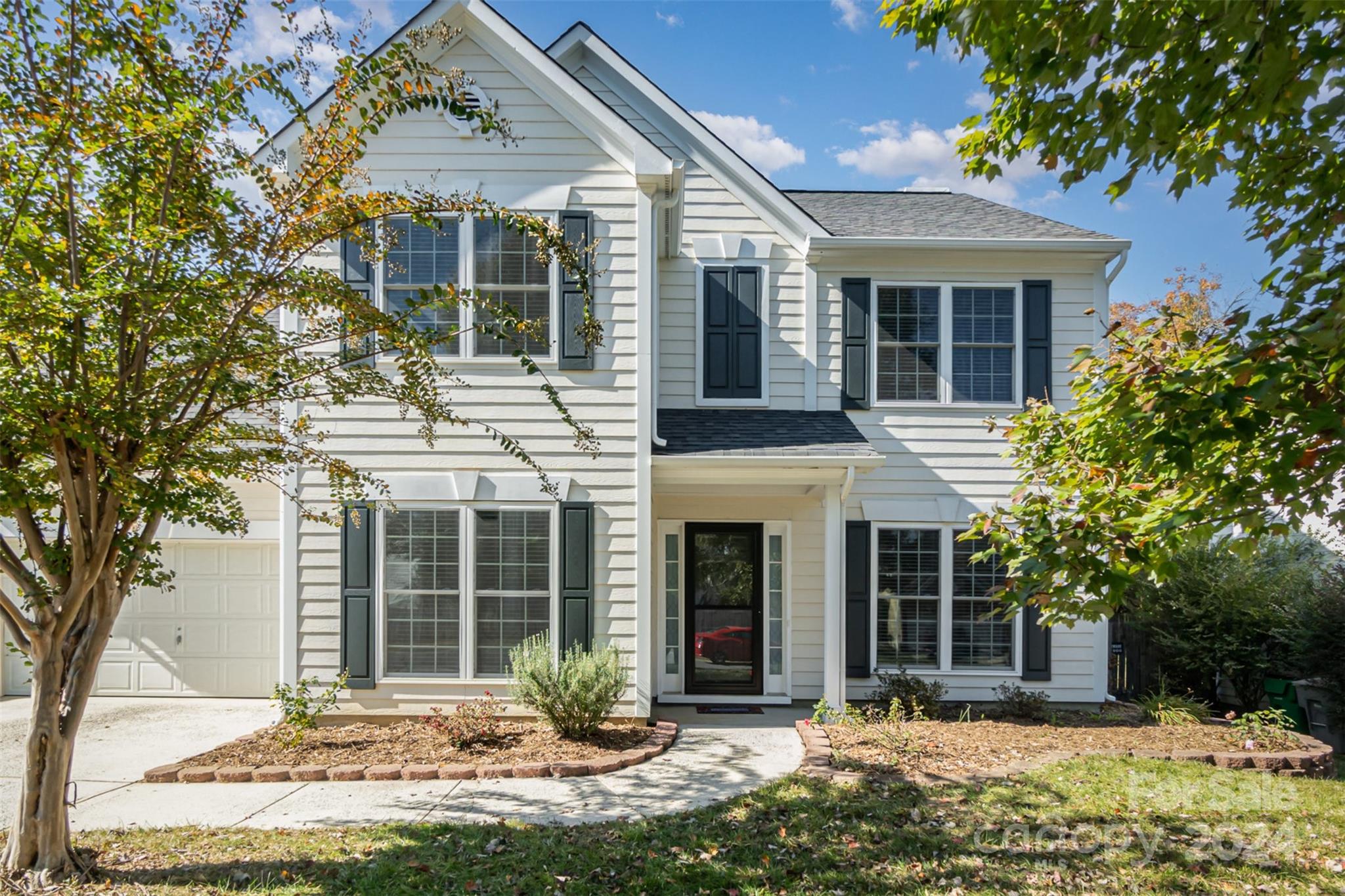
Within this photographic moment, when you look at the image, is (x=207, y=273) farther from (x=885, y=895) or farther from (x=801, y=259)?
(x=801, y=259)

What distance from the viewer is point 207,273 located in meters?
4.25

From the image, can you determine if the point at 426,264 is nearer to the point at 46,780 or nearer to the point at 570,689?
the point at 570,689

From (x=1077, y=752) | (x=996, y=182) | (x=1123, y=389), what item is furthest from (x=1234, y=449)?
(x=1077, y=752)

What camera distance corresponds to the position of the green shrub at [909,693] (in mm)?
8398

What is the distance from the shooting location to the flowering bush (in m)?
7.08

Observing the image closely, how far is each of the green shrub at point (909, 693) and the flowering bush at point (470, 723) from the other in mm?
4042

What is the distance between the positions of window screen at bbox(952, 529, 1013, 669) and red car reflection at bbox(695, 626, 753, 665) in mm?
2428

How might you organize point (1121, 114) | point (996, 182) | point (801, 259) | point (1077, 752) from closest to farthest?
point (1121, 114) < point (996, 182) < point (1077, 752) < point (801, 259)

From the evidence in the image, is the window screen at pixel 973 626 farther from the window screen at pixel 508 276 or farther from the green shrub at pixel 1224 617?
the window screen at pixel 508 276

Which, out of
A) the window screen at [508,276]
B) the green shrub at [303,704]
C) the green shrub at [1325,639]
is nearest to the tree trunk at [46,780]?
the green shrub at [303,704]

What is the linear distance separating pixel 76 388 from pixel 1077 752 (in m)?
7.97

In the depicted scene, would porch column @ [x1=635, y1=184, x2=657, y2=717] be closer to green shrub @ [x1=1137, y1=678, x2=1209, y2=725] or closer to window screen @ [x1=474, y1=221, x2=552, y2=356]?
window screen @ [x1=474, y1=221, x2=552, y2=356]

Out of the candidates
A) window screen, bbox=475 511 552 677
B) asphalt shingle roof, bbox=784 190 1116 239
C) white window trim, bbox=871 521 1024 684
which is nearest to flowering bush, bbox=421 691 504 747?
window screen, bbox=475 511 552 677

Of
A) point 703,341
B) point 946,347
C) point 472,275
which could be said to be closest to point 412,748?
point 472,275
